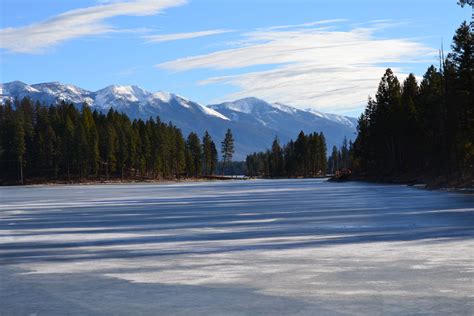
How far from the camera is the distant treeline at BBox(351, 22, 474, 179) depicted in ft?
215

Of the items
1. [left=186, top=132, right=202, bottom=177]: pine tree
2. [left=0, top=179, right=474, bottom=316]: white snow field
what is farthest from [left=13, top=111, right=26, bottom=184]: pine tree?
[left=0, top=179, right=474, bottom=316]: white snow field

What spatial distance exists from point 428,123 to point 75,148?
79169 mm

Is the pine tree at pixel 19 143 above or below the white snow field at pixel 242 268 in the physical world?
above

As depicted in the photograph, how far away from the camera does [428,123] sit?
8694 cm

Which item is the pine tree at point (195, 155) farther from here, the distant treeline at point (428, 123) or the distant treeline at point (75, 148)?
the distant treeline at point (428, 123)

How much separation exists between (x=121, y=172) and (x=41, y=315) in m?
143

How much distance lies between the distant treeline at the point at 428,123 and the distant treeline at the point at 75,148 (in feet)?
186

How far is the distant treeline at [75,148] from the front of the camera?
454 ft

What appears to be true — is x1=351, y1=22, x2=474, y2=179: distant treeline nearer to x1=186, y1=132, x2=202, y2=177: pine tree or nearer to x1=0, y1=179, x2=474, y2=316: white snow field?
x1=0, y1=179, x2=474, y2=316: white snow field

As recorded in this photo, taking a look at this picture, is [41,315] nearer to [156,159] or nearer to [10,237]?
[10,237]

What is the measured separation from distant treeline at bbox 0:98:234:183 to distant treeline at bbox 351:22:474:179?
56.6m

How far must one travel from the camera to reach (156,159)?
6309 inches

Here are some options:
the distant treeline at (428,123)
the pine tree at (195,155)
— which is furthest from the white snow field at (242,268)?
the pine tree at (195,155)

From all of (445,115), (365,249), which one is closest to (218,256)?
(365,249)
